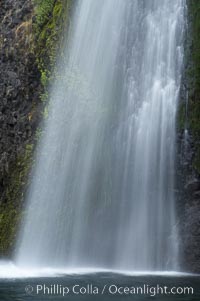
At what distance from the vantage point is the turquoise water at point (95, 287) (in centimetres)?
891

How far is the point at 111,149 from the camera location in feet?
48.4

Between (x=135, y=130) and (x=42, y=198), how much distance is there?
3555mm

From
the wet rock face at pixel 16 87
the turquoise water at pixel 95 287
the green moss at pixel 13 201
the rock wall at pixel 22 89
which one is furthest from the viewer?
the wet rock face at pixel 16 87

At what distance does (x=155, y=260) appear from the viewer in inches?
528

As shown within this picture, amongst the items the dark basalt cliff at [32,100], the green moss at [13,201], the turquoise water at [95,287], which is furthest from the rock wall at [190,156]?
the green moss at [13,201]

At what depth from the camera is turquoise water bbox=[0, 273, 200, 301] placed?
29.2ft

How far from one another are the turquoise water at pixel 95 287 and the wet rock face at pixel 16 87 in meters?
6.65

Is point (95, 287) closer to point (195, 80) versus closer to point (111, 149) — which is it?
point (111, 149)

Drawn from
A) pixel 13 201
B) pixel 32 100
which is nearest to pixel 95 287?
pixel 13 201

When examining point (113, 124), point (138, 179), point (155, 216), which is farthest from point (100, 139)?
point (155, 216)

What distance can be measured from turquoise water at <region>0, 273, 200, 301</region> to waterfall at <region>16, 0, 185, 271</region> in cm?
230

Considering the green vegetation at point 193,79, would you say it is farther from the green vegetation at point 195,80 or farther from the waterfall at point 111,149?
the waterfall at point 111,149

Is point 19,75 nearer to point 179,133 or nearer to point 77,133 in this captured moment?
point 77,133

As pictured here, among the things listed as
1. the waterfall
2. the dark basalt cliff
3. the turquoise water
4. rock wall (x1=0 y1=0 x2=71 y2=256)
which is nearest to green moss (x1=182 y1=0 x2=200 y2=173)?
the dark basalt cliff
